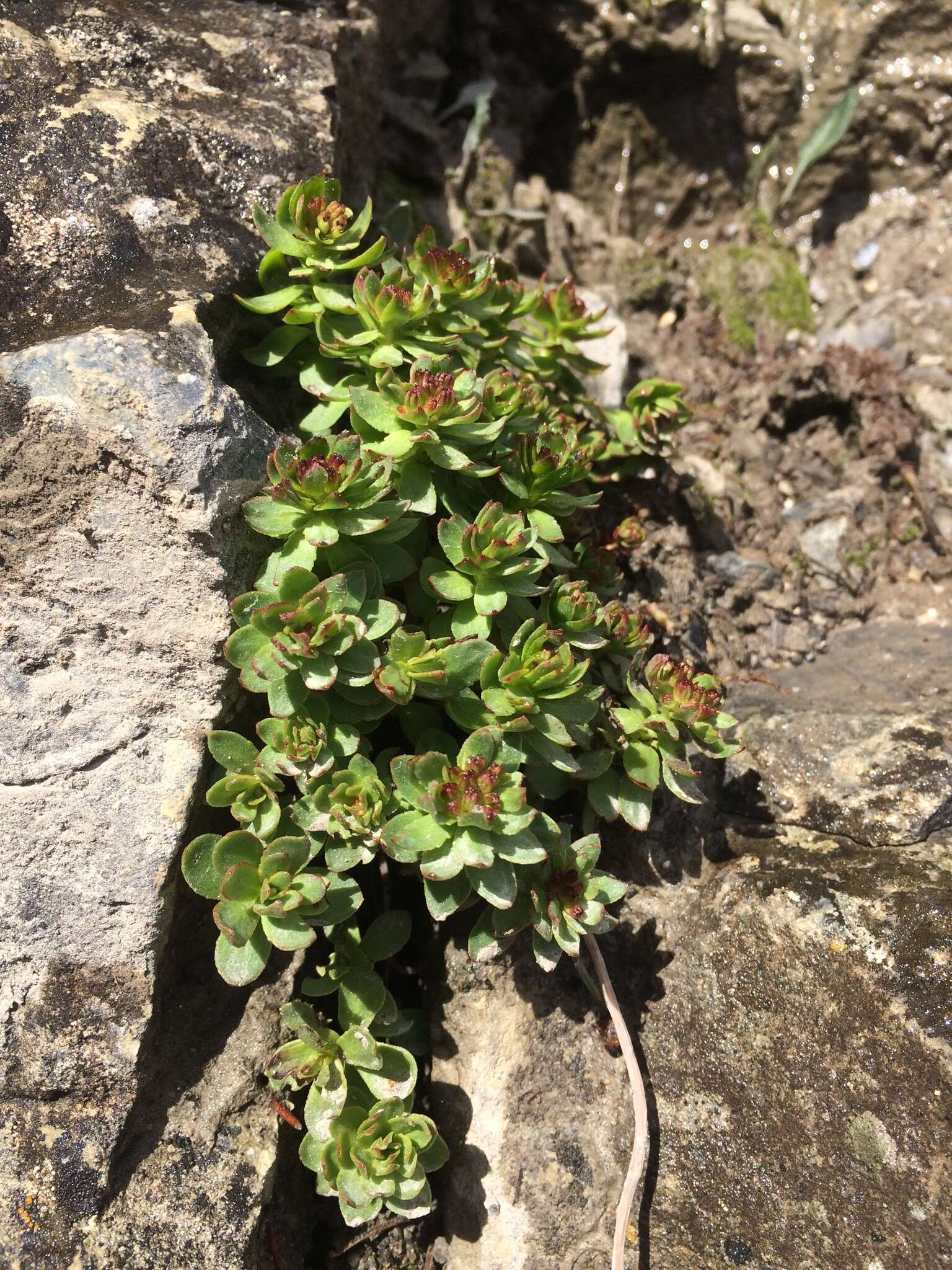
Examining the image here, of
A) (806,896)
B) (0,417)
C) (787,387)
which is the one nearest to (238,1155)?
(806,896)

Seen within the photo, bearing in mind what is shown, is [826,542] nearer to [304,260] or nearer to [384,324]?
[384,324]

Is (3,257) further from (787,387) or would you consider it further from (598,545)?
(787,387)

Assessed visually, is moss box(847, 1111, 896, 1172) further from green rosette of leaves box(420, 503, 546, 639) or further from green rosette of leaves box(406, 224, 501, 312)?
green rosette of leaves box(406, 224, 501, 312)

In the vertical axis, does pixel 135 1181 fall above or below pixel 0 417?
below

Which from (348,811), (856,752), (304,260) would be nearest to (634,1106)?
(348,811)

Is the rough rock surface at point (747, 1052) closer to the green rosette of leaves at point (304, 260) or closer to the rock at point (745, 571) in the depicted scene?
the rock at point (745, 571)

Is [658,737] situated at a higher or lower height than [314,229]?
lower

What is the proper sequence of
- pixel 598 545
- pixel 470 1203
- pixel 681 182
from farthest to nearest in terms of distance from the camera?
pixel 681 182 < pixel 598 545 < pixel 470 1203
